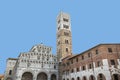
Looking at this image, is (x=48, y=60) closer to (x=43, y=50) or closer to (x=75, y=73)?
(x=43, y=50)

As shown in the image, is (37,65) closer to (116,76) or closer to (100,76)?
(100,76)

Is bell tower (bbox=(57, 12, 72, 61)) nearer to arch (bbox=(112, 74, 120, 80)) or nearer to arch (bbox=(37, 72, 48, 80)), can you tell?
arch (bbox=(37, 72, 48, 80))

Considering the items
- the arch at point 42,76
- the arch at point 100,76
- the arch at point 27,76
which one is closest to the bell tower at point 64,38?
the arch at point 42,76

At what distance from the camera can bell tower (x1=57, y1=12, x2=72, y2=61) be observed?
55.9 metres

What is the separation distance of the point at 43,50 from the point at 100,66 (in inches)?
999

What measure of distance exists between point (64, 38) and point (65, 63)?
13578 millimetres

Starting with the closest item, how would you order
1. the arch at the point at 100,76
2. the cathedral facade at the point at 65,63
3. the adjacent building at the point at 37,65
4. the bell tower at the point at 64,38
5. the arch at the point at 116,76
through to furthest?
the arch at the point at 116,76, the arch at the point at 100,76, the cathedral facade at the point at 65,63, the adjacent building at the point at 37,65, the bell tower at the point at 64,38

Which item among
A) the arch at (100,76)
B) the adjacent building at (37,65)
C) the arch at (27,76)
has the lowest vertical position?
the arch at (100,76)

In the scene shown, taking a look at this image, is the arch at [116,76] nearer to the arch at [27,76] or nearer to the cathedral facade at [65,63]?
the cathedral facade at [65,63]

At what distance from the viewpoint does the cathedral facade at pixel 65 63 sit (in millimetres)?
33031

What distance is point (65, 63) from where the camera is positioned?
48.9 m

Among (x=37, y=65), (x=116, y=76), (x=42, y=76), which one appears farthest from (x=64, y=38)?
(x=116, y=76)

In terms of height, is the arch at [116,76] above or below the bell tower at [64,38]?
below

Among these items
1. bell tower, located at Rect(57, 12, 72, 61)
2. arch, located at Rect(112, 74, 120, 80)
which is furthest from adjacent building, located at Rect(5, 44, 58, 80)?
arch, located at Rect(112, 74, 120, 80)
